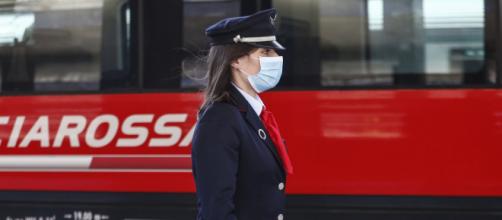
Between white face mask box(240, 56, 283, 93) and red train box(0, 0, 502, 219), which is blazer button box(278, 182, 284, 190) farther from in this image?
red train box(0, 0, 502, 219)

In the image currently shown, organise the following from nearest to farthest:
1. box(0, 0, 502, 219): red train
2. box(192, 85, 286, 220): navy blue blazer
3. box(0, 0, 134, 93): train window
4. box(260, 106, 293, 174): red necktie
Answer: box(192, 85, 286, 220): navy blue blazer, box(260, 106, 293, 174): red necktie, box(0, 0, 502, 219): red train, box(0, 0, 134, 93): train window

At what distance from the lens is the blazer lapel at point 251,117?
2.63 meters

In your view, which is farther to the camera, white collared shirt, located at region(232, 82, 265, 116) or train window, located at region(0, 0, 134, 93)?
train window, located at region(0, 0, 134, 93)

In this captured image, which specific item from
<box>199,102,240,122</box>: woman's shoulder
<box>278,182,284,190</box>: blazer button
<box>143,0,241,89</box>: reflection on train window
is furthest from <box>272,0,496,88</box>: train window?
<box>199,102,240,122</box>: woman's shoulder

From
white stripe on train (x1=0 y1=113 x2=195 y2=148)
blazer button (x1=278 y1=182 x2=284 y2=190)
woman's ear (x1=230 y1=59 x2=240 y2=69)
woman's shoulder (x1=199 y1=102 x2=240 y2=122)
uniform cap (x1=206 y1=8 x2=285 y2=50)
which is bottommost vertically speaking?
white stripe on train (x1=0 y1=113 x2=195 y2=148)

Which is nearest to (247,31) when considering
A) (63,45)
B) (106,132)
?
(106,132)

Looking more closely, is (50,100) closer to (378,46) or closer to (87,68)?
(87,68)

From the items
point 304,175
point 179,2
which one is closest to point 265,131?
point 304,175

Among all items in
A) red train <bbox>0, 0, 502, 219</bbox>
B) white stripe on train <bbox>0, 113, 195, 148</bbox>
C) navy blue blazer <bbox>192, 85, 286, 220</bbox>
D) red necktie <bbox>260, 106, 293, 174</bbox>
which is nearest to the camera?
navy blue blazer <bbox>192, 85, 286, 220</bbox>

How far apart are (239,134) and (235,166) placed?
11 centimetres

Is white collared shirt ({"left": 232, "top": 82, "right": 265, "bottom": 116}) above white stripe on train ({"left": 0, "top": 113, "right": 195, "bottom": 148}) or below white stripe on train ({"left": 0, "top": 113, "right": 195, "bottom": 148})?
above

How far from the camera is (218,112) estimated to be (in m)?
2.54

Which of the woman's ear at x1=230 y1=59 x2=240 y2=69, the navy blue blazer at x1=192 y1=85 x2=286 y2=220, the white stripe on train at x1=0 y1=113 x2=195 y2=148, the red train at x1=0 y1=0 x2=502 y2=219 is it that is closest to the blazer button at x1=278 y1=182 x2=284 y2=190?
the navy blue blazer at x1=192 y1=85 x2=286 y2=220

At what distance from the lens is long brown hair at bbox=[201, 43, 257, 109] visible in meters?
2.58
